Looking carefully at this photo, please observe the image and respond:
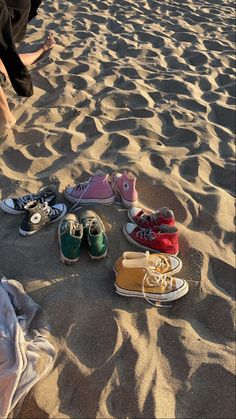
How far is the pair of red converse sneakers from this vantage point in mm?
2178

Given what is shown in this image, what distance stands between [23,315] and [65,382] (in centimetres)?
37

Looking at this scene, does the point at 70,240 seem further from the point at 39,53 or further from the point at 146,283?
the point at 39,53

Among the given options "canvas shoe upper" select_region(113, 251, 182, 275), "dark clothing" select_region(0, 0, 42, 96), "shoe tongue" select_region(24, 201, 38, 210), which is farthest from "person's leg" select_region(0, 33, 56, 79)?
"canvas shoe upper" select_region(113, 251, 182, 275)

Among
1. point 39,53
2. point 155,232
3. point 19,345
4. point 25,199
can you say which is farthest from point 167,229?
point 39,53

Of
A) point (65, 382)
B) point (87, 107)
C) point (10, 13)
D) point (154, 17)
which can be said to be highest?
point (10, 13)

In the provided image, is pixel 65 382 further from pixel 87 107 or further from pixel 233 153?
pixel 87 107

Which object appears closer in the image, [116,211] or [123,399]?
[123,399]

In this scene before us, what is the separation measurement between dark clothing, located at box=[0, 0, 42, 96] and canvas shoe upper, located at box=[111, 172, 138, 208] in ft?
3.97

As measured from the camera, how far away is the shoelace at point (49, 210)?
231cm

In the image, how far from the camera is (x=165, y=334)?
6.06 ft

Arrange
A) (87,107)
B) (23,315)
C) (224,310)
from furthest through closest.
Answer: (87,107) < (224,310) < (23,315)

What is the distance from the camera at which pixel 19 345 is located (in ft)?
5.30

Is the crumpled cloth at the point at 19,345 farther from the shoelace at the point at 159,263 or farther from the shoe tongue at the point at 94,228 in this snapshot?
the shoelace at the point at 159,263

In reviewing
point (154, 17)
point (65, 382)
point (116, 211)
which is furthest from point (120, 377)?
point (154, 17)
